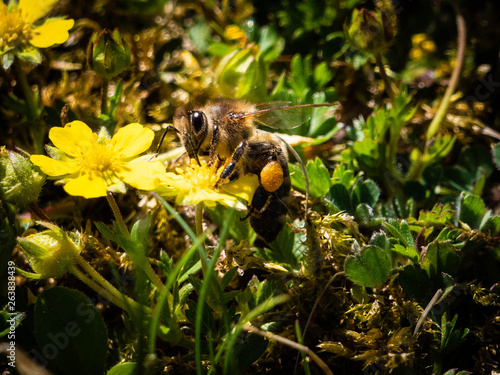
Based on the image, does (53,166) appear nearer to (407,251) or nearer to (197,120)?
(197,120)

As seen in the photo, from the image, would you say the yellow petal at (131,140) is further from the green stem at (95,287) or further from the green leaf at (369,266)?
the green leaf at (369,266)

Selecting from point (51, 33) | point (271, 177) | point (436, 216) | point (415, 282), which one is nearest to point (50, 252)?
point (271, 177)

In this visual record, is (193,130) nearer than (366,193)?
Yes

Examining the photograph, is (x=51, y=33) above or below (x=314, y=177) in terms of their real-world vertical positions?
above

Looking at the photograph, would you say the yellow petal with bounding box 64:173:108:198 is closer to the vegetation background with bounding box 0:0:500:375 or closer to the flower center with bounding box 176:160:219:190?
the vegetation background with bounding box 0:0:500:375

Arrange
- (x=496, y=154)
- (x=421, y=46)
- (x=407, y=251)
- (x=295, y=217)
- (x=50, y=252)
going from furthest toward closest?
(x=421, y=46), (x=496, y=154), (x=295, y=217), (x=407, y=251), (x=50, y=252)

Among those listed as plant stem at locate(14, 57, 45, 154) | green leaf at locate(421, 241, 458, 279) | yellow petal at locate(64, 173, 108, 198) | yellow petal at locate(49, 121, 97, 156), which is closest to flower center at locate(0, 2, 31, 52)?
plant stem at locate(14, 57, 45, 154)
